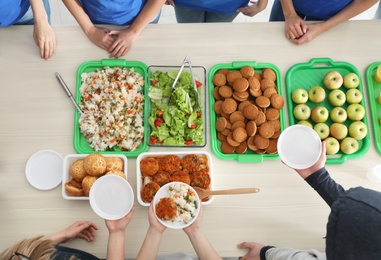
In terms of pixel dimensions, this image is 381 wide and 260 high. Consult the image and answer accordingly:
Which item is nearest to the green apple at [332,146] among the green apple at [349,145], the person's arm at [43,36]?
the green apple at [349,145]

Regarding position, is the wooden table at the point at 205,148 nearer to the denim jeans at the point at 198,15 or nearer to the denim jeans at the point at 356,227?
the denim jeans at the point at 198,15

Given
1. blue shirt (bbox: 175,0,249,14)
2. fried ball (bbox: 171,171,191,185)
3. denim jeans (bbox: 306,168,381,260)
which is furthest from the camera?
blue shirt (bbox: 175,0,249,14)

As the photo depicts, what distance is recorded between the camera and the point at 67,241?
3.57 feet

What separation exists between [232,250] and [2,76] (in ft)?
3.34

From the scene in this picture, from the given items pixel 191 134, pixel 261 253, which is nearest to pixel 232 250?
pixel 261 253

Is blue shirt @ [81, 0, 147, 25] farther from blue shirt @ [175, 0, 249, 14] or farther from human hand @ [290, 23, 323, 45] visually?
human hand @ [290, 23, 323, 45]

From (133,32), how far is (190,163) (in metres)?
0.54

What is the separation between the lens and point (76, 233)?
42.1 inches

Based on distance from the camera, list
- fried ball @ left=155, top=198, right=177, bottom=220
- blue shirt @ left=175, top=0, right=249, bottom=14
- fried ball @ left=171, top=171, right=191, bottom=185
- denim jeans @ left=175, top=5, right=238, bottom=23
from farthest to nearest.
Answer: denim jeans @ left=175, top=5, right=238, bottom=23
blue shirt @ left=175, top=0, right=249, bottom=14
fried ball @ left=171, top=171, right=191, bottom=185
fried ball @ left=155, top=198, right=177, bottom=220

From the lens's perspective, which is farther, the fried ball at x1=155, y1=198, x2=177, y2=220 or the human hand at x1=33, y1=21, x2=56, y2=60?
the human hand at x1=33, y1=21, x2=56, y2=60

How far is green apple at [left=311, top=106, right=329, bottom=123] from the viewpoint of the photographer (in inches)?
→ 47.1

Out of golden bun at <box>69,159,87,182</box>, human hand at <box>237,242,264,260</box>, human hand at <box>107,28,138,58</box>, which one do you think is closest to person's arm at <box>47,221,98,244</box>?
golden bun at <box>69,159,87,182</box>

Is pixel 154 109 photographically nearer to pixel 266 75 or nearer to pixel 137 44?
pixel 137 44

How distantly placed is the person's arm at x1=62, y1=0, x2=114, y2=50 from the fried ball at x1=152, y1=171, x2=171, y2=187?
0.53 meters
